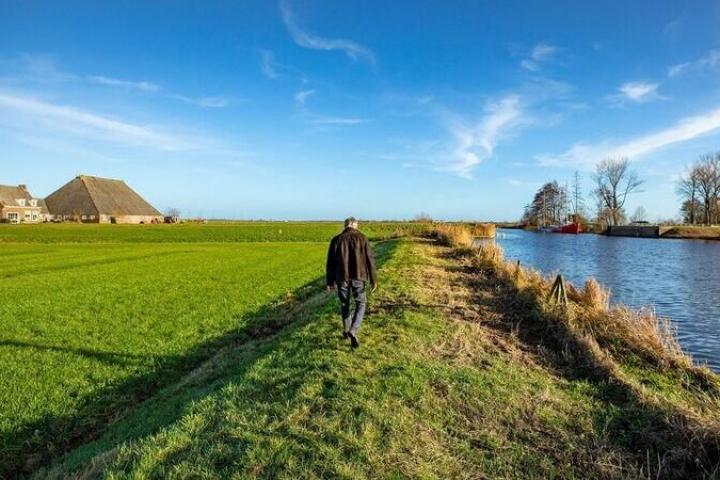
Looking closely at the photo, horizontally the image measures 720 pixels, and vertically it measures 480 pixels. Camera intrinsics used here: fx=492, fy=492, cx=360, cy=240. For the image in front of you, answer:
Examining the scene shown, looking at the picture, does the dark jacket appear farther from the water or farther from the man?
the water

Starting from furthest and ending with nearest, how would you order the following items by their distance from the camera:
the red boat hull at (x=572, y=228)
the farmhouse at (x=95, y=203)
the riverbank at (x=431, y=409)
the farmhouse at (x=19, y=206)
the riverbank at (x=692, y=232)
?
the farmhouse at (x=95, y=203)
the farmhouse at (x=19, y=206)
the red boat hull at (x=572, y=228)
the riverbank at (x=692, y=232)
the riverbank at (x=431, y=409)

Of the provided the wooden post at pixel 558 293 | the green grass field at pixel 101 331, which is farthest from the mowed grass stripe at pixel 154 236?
the wooden post at pixel 558 293

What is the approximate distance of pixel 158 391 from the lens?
9359mm

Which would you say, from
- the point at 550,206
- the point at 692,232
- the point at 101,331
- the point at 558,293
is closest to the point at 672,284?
the point at 558,293

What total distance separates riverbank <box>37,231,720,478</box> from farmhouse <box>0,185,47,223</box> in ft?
361

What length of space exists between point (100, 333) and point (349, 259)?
773 centimetres

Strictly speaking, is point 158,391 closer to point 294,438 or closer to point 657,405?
point 294,438

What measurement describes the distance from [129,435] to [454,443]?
176 inches

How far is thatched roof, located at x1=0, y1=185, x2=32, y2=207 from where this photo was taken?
324ft

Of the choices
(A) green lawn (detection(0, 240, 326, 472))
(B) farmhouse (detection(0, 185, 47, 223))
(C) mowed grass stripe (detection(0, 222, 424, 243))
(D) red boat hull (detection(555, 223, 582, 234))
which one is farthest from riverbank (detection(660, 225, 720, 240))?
(B) farmhouse (detection(0, 185, 47, 223))

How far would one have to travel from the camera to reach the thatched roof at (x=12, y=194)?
98.6 m

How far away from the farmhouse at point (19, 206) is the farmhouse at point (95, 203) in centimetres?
516

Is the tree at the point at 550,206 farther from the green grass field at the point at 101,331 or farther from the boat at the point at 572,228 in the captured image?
the green grass field at the point at 101,331

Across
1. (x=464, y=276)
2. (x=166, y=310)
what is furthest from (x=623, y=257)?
(x=166, y=310)
